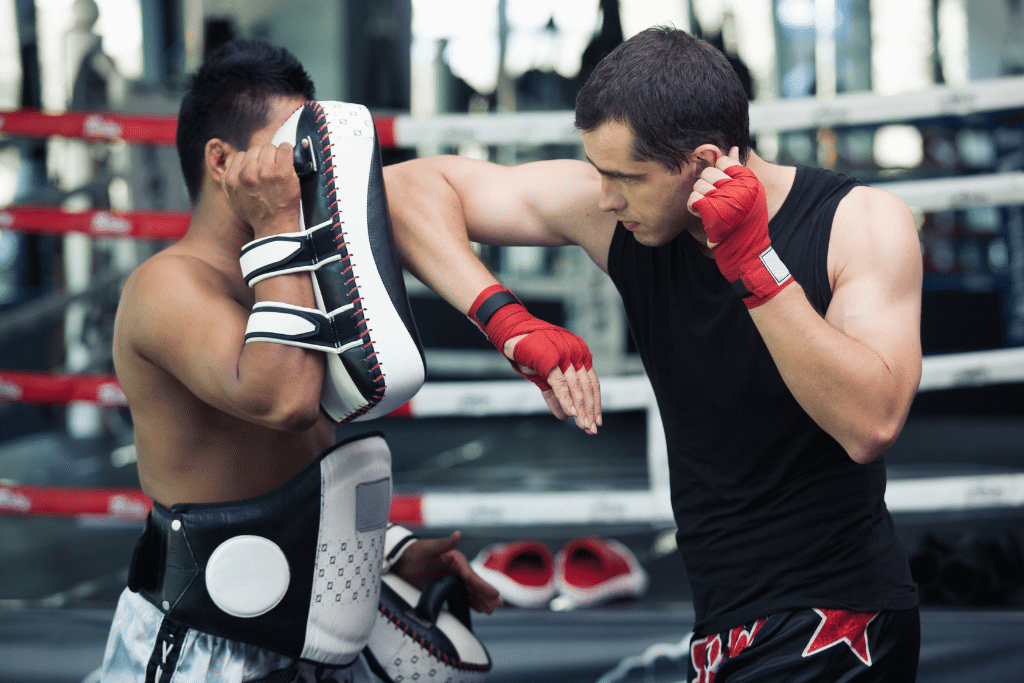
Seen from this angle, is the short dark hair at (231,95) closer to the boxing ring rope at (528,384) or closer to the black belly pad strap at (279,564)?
the black belly pad strap at (279,564)

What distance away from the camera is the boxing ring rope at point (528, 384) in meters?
2.16

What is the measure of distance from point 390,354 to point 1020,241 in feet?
16.2

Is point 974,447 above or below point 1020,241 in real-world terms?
below

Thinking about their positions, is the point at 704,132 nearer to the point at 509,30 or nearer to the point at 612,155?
the point at 612,155

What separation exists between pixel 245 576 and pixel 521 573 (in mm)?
1168

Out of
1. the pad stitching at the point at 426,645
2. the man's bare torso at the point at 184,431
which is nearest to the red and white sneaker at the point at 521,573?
the pad stitching at the point at 426,645

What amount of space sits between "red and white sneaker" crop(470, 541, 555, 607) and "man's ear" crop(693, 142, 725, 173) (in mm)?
1364

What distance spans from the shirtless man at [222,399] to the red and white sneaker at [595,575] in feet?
2.99

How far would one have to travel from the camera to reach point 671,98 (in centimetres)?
112

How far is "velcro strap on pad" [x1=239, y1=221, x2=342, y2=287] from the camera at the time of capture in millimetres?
1104

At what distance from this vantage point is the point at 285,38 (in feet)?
23.6

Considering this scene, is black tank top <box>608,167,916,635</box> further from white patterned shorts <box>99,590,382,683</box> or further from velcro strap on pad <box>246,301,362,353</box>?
white patterned shorts <box>99,590,382,683</box>

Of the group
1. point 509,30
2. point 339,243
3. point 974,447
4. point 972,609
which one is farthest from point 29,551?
point 509,30

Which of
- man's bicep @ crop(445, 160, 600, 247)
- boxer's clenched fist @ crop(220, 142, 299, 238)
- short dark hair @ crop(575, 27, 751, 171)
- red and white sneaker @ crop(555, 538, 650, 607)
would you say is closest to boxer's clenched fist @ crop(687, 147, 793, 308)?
short dark hair @ crop(575, 27, 751, 171)
